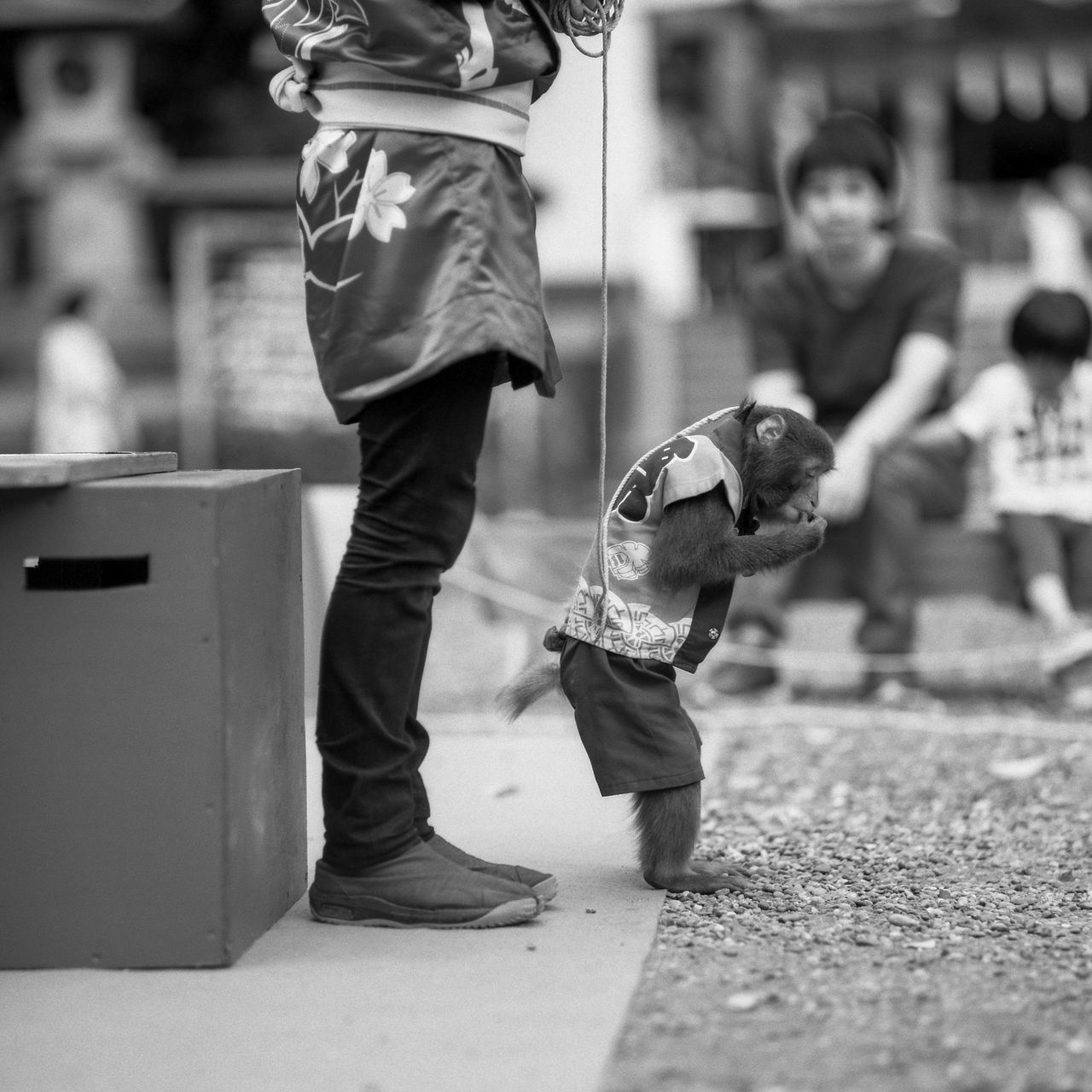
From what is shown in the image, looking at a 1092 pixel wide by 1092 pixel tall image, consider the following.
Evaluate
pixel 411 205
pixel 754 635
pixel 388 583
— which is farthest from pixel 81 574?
pixel 754 635

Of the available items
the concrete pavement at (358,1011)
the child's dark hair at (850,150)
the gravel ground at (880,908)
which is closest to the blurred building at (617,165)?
the child's dark hair at (850,150)

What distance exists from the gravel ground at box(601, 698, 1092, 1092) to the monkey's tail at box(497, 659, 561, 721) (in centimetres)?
44

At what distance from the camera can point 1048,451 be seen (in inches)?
208

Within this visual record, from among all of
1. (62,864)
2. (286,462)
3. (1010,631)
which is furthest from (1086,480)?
(286,462)

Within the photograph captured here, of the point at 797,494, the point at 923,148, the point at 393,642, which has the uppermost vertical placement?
the point at 923,148

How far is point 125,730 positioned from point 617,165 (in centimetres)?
1396

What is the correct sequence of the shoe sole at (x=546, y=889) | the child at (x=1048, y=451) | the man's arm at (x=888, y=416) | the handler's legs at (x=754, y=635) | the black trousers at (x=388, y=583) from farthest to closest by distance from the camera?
the handler's legs at (x=754, y=635) → the child at (x=1048, y=451) → the man's arm at (x=888, y=416) → the shoe sole at (x=546, y=889) → the black trousers at (x=388, y=583)

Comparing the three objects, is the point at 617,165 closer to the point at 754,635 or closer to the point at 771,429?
the point at 754,635

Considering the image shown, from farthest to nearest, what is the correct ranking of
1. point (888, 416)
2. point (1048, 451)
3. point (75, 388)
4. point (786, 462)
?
1. point (75, 388)
2. point (1048, 451)
3. point (888, 416)
4. point (786, 462)

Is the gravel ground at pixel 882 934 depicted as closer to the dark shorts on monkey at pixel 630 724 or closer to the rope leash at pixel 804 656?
the dark shorts on monkey at pixel 630 724

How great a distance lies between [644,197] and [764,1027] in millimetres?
14170

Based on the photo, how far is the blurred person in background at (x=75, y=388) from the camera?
10039 mm

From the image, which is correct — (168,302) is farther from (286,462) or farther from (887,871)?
(887,871)

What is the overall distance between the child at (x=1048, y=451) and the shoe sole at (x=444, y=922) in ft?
9.55
